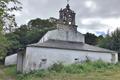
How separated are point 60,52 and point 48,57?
1.71 meters

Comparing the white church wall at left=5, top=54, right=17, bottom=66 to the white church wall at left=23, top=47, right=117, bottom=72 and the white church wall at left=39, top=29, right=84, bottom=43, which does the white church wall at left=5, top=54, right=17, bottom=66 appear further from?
the white church wall at left=23, top=47, right=117, bottom=72

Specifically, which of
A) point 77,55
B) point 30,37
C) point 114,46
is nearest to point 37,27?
point 30,37

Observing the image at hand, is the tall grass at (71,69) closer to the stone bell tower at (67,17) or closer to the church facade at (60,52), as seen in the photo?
the church facade at (60,52)

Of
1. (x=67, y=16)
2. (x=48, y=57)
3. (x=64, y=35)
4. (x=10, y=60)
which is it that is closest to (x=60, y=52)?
(x=48, y=57)

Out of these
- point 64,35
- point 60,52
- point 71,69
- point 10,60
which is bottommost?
point 10,60

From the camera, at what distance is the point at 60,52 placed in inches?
1340

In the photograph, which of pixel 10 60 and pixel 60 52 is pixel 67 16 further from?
pixel 10 60

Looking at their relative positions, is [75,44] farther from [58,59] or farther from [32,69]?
[32,69]

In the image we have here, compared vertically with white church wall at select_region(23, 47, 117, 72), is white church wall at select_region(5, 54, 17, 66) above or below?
below

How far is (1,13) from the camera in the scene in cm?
1071

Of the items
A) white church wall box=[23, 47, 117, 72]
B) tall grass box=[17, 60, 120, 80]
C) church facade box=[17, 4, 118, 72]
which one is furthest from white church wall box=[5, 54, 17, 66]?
tall grass box=[17, 60, 120, 80]

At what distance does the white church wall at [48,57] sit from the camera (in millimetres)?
32375

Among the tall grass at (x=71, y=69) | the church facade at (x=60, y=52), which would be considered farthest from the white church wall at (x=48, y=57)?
the tall grass at (x=71, y=69)

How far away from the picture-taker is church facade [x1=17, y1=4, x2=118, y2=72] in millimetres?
32531
